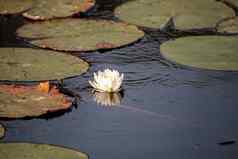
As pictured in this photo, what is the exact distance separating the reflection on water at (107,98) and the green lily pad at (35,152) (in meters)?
0.75

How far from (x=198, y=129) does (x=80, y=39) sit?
1.67m

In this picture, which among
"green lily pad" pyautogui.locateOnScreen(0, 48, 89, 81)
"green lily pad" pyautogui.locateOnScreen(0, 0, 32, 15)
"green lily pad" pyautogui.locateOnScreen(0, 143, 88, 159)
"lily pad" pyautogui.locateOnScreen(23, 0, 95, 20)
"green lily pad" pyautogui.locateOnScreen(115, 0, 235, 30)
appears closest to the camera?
"green lily pad" pyautogui.locateOnScreen(0, 143, 88, 159)

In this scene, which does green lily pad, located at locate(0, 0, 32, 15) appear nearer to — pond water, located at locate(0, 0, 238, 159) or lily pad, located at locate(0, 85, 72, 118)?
pond water, located at locate(0, 0, 238, 159)

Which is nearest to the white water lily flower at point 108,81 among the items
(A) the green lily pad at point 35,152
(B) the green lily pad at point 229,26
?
(A) the green lily pad at point 35,152

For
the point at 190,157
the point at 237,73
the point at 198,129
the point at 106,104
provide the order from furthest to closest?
the point at 237,73, the point at 106,104, the point at 198,129, the point at 190,157

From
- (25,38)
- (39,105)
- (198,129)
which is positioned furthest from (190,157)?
(25,38)

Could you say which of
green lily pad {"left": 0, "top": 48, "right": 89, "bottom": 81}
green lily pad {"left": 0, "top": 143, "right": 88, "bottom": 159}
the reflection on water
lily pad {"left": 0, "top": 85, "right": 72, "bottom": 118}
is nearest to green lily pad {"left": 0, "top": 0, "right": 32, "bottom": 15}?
green lily pad {"left": 0, "top": 48, "right": 89, "bottom": 81}

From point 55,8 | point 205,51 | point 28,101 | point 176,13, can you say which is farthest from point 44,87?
point 176,13

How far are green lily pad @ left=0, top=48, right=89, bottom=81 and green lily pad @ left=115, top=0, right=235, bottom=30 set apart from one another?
109 cm

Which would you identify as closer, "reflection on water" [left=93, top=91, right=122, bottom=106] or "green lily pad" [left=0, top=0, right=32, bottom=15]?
"reflection on water" [left=93, top=91, right=122, bottom=106]

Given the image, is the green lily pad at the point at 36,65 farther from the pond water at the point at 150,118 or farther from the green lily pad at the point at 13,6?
the green lily pad at the point at 13,6

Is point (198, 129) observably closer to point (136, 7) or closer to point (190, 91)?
point (190, 91)

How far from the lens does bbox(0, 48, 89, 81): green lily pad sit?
4.86 metres

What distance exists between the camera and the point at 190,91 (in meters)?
4.73
